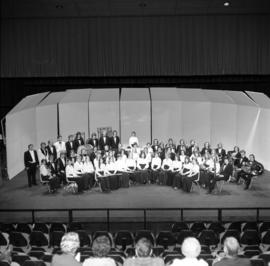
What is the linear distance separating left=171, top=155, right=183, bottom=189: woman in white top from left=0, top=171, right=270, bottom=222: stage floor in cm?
23

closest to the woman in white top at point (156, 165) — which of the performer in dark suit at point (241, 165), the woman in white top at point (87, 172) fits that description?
the woman in white top at point (87, 172)

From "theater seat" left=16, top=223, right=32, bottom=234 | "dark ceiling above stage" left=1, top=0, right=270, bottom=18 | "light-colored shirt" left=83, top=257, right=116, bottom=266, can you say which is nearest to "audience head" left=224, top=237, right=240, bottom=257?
"light-colored shirt" left=83, top=257, right=116, bottom=266

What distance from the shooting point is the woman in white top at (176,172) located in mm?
13984

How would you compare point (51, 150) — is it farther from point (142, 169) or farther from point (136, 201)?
point (136, 201)

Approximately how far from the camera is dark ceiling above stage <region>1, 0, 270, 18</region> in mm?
19406

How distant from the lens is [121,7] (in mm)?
20078

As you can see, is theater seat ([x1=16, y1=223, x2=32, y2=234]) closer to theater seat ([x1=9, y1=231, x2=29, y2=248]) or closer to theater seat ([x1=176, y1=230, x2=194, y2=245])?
theater seat ([x1=9, y1=231, x2=29, y2=248])

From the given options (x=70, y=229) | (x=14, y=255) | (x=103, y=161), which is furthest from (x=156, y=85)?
(x=14, y=255)

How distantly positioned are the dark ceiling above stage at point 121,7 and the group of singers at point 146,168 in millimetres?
7494

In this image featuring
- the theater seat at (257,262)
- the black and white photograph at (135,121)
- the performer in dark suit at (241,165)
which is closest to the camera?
the theater seat at (257,262)

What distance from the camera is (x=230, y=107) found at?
17.7m

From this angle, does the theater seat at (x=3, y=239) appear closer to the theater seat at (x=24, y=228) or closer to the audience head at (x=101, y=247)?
the theater seat at (x=24, y=228)

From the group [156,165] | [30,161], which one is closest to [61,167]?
[30,161]

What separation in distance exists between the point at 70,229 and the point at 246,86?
15.9 m
